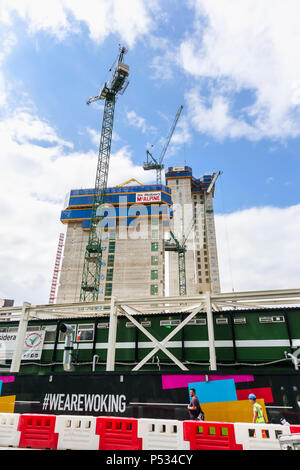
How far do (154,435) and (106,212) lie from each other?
3494 inches

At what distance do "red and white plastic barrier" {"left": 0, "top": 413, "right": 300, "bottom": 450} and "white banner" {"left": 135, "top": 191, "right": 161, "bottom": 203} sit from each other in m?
85.3

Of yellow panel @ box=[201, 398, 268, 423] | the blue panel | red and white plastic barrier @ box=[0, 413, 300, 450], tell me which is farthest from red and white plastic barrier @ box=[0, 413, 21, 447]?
yellow panel @ box=[201, 398, 268, 423]

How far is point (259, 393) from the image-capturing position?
10.4 m

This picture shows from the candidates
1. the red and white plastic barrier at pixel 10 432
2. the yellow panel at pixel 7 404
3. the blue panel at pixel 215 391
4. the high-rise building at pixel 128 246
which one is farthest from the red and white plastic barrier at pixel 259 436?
the high-rise building at pixel 128 246

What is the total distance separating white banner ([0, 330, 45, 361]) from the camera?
58.4ft

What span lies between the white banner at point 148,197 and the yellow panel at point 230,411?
82.7 metres

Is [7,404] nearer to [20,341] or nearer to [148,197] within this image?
[20,341]

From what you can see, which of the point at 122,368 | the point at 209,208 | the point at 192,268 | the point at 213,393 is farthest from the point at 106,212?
the point at 213,393

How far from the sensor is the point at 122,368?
16.1 meters

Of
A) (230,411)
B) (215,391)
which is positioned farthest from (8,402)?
(230,411)

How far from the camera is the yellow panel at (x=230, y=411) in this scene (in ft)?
33.5

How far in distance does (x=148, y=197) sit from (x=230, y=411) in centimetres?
8471
